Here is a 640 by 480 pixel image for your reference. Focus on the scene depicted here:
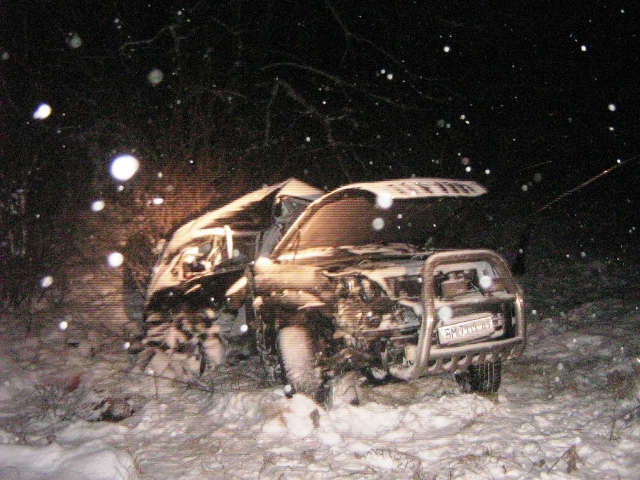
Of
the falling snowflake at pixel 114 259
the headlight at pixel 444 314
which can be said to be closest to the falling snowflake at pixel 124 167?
the falling snowflake at pixel 114 259

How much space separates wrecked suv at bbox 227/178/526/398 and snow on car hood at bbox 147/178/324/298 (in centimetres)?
97

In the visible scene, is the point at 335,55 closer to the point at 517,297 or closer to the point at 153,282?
the point at 153,282

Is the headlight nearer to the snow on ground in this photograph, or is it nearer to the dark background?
the snow on ground

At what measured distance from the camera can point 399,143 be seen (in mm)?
12648

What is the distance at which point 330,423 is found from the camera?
373 cm

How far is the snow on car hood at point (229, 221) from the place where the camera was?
545cm

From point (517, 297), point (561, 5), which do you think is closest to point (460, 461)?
point (517, 297)

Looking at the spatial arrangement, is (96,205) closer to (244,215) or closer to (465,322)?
(244,215)

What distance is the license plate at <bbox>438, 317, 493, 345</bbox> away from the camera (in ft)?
11.9

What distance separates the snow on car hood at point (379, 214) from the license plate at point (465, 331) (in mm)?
1025

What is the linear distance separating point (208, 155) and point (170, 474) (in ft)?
22.4

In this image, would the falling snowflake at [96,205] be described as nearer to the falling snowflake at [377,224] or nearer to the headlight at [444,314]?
the falling snowflake at [377,224]

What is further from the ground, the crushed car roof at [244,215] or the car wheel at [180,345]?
the crushed car roof at [244,215]

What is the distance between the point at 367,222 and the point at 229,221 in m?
1.76
